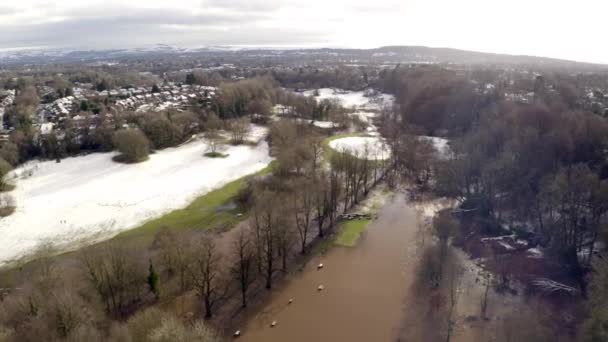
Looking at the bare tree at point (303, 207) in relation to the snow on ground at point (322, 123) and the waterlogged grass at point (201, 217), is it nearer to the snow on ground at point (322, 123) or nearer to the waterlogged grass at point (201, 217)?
the waterlogged grass at point (201, 217)

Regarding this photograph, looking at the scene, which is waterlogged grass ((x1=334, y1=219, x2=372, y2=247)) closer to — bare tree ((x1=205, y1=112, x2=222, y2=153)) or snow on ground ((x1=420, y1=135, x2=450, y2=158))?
snow on ground ((x1=420, y1=135, x2=450, y2=158))

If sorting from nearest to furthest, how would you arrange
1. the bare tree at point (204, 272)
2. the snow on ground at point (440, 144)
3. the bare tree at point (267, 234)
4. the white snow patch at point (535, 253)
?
the bare tree at point (204, 272)
the bare tree at point (267, 234)
the white snow patch at point (535, 253)
the snow on ground at point (440, 144)

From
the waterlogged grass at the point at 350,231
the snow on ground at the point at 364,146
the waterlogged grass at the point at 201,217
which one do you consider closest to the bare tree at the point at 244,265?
the waterlogged grass at the point at 350,231

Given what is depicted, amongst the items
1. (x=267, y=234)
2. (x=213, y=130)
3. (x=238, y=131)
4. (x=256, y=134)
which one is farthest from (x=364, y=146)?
(x=267, y=234)

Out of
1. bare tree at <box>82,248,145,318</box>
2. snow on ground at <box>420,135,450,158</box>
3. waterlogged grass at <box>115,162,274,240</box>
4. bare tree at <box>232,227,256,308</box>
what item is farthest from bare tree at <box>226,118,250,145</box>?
bare tree at <box>82,248,145,318</box>

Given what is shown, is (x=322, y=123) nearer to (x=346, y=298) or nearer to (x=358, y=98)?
(x=358, y=98)
